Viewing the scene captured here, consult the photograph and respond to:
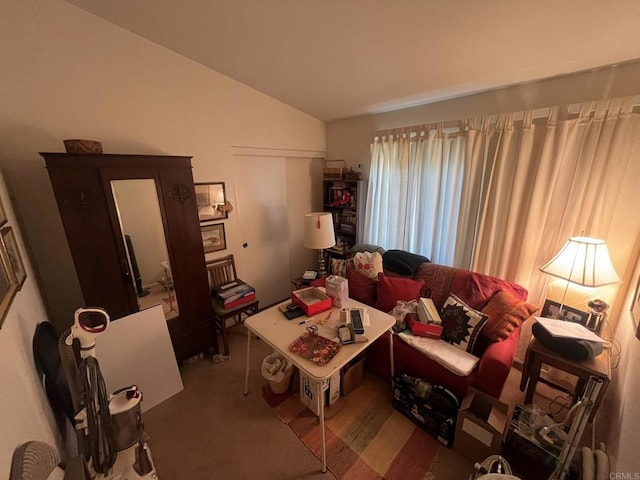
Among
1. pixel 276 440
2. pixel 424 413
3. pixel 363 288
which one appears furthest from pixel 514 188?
pixel 276 440

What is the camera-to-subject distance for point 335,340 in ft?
5.14

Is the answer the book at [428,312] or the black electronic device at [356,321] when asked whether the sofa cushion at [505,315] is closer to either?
the book at [428,312]

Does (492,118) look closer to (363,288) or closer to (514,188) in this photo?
(514,188)

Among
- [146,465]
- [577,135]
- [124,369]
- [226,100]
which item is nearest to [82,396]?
[146,465]

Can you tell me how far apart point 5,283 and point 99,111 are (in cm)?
147

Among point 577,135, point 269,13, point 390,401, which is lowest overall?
point 390,401

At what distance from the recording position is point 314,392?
182cm

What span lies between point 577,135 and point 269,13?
7.39 feet

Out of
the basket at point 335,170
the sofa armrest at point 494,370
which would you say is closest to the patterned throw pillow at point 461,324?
the sofa armrest at point 494,370

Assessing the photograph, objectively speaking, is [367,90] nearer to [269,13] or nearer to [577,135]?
[269,13]

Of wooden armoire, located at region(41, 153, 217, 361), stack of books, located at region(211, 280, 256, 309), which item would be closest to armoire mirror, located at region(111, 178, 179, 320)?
wooden armoire, located at region(41, 153, 217, 361)

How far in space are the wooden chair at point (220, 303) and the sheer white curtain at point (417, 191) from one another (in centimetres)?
168

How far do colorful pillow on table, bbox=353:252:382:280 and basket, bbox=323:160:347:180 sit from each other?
1.15 meters

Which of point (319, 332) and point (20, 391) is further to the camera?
point (319, 332)
